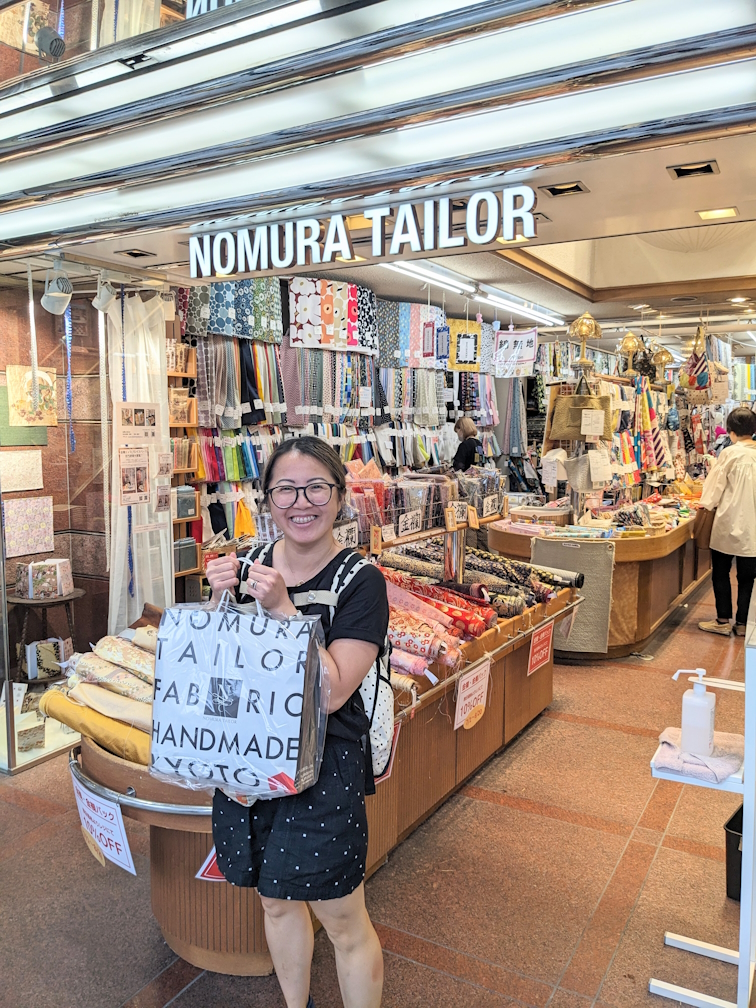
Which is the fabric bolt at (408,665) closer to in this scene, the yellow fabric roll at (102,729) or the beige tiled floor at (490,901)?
the beige tiled floor at (490,901)

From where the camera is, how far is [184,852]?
2459 mm

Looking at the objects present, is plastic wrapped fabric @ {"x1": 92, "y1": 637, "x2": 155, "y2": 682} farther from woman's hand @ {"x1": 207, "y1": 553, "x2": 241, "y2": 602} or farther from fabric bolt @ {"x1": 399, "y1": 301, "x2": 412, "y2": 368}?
fabric bolt @ {"x1": 399, "y1": 301, "x2": 412, "y2": 368}

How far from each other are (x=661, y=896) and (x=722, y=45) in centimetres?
278

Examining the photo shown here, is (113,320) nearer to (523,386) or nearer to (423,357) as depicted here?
(423,357)

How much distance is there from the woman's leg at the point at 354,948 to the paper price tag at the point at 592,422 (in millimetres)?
4624

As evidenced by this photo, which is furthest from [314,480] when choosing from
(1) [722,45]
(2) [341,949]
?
(1) [722,45]

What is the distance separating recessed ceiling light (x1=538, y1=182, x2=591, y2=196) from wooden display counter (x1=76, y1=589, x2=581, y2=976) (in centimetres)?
189

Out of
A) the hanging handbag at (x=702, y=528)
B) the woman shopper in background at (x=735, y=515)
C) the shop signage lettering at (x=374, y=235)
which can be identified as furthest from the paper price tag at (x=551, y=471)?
the shop signage lettering at (x=374, y=235)

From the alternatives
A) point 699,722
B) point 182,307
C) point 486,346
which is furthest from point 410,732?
point 486,346

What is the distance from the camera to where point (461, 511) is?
150 inches

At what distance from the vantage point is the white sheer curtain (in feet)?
14.5

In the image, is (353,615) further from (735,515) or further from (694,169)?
(735,515)

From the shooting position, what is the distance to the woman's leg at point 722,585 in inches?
258

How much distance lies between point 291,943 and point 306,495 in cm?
115
